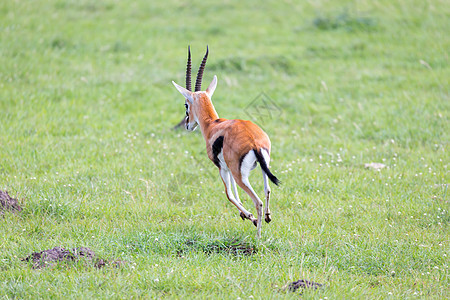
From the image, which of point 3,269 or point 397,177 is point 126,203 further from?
point 397,177

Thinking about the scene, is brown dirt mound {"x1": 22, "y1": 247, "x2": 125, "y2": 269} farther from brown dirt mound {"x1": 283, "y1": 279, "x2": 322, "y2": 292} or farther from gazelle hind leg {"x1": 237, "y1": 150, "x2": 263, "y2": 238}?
brown dirt mound {"x1": 283, "y1": 279, "x2": 322, "y2": 292}

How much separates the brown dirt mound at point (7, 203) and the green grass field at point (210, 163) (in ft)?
0.63

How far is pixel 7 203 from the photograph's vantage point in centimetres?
619

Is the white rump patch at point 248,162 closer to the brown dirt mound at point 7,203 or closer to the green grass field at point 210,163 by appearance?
the green grass field at point 210,163

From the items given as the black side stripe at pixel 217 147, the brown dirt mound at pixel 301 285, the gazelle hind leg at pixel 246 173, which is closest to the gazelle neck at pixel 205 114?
the black side stripe at pixel 217 147

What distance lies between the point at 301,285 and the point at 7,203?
3818mm

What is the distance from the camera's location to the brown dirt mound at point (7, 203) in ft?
20.2

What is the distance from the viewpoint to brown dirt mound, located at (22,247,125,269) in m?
5.03

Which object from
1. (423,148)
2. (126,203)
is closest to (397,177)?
(423,148)

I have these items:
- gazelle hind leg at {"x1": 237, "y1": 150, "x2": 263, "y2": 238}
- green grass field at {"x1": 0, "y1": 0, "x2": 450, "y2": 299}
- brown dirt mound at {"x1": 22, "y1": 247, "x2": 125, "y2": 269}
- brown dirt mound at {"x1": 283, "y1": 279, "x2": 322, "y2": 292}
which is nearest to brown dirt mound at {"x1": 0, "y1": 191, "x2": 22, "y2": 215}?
green grass field at {"x1": 0, "y1": 0, "x2": 450, "y2": 299}

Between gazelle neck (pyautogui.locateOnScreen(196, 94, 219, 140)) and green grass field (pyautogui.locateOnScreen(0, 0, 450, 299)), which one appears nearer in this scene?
green grass field (pyautogui.locateOnScreen(0, 0, 450, 299))

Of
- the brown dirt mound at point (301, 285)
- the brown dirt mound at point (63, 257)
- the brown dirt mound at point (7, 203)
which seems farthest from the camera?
the brown dirt mound at point (7, 203)

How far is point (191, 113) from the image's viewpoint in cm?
627

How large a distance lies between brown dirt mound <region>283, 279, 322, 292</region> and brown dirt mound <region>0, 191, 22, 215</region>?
360 centimetres
